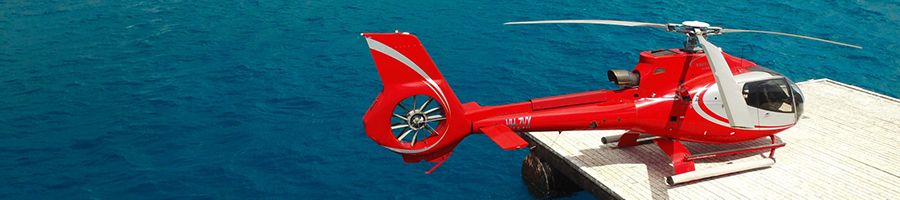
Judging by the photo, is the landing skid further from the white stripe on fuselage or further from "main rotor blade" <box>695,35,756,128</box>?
the white stripe on fuselage

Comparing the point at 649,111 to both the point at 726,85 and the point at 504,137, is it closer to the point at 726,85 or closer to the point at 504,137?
the point at 726,85

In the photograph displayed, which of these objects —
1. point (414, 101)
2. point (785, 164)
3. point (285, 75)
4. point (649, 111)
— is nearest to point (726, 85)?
point (649, 111)

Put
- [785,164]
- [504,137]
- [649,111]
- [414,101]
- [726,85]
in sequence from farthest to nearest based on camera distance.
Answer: [785,164] < [649,111] < [504,137] < [414,101] < [726,85]

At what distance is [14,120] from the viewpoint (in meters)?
26.2

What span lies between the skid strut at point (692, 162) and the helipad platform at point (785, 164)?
0.22 meters

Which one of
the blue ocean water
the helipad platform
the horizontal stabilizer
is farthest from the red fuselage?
the blue ocean water

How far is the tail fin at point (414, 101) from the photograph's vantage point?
14477mm

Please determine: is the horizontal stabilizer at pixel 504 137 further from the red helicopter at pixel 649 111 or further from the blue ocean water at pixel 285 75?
the blue ocean water at pixel 285 75

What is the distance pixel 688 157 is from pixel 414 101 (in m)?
7.03

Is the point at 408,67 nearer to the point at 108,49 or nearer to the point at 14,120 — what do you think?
the point at 14,120

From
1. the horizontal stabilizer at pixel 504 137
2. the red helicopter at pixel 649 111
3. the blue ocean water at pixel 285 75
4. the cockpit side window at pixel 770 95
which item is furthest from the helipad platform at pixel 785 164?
the horizontal stabilizer at pixel 504 137

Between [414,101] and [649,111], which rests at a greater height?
[414,101]

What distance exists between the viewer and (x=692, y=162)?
57.5ft

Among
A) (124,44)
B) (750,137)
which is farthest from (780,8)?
(124,44)
